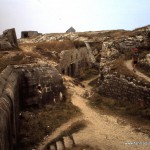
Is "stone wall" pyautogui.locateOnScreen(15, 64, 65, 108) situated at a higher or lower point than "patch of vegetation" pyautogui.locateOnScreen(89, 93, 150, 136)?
higher

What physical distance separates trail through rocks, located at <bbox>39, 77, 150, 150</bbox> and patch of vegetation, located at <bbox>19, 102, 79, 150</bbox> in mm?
461

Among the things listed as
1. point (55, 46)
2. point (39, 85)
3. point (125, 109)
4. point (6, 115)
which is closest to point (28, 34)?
point (55, 46)

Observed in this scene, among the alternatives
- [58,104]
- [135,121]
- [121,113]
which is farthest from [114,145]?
[58,104]

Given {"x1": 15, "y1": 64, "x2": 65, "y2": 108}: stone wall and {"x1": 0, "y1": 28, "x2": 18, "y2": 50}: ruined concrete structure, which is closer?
{"x1": 15, "y1": 64, "x2": 65, "y2": 108}: stone wall

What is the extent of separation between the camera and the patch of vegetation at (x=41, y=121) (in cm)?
1313

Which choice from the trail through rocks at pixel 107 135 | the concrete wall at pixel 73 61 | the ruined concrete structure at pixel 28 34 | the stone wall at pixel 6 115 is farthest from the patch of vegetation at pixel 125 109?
the ruined concrete structure at pixel 28 34

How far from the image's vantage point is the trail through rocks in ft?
39.9

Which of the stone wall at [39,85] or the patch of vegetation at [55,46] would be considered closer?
the stone wall at [39,85]

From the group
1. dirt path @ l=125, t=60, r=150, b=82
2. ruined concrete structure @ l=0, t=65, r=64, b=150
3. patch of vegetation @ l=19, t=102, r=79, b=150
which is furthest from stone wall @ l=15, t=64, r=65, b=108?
dirt path @ l=125, t=60, r=150, b=82

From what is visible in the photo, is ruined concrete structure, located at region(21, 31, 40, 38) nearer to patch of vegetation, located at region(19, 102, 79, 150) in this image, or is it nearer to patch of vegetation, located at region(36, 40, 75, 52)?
patch of vegetation, located at region(36, 40, 75, 52)

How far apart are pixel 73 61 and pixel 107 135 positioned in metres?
17.1

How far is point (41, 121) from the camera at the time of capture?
1487cm

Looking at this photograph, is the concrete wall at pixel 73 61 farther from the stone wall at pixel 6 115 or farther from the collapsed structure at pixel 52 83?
the stone wall at pixel 6 115

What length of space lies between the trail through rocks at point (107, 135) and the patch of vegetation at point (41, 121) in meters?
0.46
